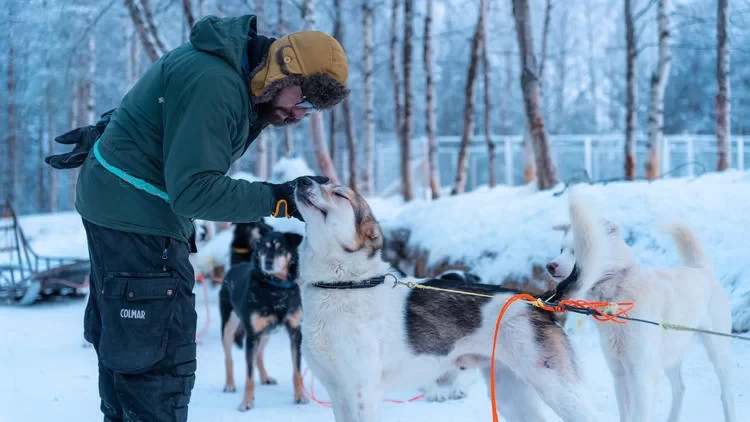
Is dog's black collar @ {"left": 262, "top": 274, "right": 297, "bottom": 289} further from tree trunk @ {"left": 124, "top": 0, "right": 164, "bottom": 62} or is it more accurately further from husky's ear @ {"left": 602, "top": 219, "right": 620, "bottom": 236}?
tree trunk @ {"left": 124, "top": 0, "right": 164, "bottom": 62}

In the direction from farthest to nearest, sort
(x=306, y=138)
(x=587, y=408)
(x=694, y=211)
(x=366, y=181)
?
1. (x=306, y=138)
2. (x=366, y=181)
3. (x=694, y=211)
4. (x=587, y=408)

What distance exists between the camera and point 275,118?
227cm

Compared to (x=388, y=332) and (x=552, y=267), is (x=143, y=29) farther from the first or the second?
(x=388, y=332)

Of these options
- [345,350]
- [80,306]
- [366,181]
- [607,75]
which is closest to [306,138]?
[607,75]

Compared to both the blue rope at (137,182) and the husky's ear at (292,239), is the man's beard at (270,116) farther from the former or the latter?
the husky's ear at (292,239)

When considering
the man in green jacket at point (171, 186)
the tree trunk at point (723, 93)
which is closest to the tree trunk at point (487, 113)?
the tree trunk at point (723, 93)

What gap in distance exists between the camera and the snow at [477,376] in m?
4.10

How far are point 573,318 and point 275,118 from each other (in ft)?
13.3

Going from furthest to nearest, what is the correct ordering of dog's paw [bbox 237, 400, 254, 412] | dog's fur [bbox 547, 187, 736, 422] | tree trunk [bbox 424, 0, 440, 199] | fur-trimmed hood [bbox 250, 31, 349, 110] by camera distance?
tree trunk [bbox 424, 0, 440, 199], dog's paw [bbox 237, 400, 254, 412], dog's fur [bbox 547, 187, 736, 422], fur-trimmed hood [bbox 250, 31, 349, 110]

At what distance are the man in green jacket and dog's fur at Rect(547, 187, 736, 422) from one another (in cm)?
133

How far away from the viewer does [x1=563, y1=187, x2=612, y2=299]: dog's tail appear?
2.57 m

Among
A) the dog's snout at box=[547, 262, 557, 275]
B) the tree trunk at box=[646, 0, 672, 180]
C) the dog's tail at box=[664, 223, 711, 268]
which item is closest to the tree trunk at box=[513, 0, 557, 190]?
the tree trunk at box=[646, 0, 672, 180]

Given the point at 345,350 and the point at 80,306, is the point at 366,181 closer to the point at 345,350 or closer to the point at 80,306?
the point at 80,306

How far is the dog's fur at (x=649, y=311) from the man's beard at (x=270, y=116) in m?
1.21
